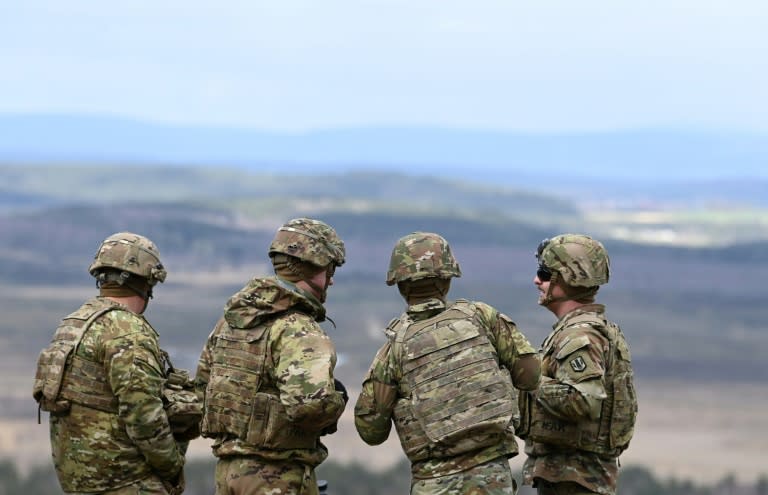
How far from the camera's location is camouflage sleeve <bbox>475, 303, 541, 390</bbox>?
273 inches

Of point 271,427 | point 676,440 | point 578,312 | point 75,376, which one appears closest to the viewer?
point 271,427

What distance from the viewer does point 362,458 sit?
2983 centimetres

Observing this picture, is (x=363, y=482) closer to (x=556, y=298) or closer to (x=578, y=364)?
(x=556, y=298)

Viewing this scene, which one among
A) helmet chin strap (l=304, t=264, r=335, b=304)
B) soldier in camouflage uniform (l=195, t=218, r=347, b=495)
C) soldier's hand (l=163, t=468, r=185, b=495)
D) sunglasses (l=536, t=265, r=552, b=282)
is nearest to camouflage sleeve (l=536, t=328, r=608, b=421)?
sunglasses (l=536, t=265, r=552, b=282)

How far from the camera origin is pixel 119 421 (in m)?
7.02

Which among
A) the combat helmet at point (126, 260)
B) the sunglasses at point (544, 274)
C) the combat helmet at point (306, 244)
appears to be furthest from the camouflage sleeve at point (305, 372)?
the sunglasses at point (544, 274)

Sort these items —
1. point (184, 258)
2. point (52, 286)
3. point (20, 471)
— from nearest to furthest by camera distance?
point (20, 471)
point (52, 286)
point (184, 258)

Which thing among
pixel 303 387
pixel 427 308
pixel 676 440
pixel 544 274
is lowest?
pixel 303 387

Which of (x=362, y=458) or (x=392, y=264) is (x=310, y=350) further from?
(x=362, y=458)

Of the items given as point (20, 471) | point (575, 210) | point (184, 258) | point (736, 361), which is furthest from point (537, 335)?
point (575, 210)

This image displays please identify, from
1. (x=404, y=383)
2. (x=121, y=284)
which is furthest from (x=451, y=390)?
(x=121, y=284)

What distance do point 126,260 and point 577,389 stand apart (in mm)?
2240

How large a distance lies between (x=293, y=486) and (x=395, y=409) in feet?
1.94

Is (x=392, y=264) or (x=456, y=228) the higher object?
(x=456, y=228)
